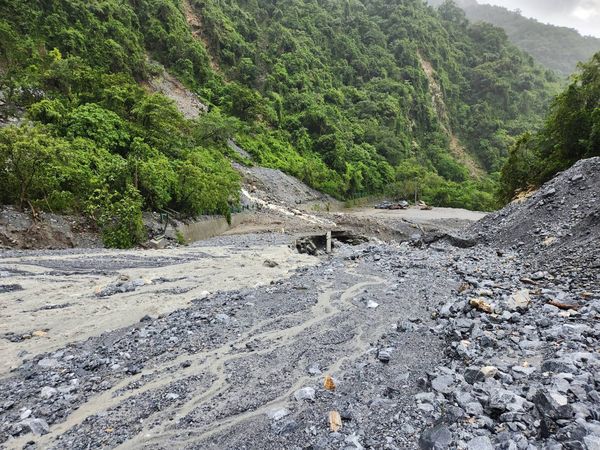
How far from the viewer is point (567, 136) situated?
23.5 meters

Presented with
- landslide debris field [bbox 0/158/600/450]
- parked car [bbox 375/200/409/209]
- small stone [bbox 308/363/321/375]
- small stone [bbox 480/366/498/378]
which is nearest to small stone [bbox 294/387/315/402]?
landslide debris field [bbox 0/158/600/450]

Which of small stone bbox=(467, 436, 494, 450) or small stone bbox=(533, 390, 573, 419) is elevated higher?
small stone bbox=(533, 390, 573, 419)

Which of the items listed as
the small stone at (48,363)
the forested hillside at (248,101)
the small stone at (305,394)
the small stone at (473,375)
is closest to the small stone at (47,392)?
the small stone at (48,363)

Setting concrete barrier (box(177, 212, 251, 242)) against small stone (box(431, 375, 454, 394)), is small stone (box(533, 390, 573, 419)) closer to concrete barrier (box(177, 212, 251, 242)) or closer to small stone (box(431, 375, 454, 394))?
small stone (box(431, 375, 454, 394))

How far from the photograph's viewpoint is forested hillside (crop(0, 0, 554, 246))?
67.7ft

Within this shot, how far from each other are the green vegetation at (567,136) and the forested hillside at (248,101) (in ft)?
78.3

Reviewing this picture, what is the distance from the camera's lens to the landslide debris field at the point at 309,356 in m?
4.09

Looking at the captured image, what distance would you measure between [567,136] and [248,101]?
4540 centimetres

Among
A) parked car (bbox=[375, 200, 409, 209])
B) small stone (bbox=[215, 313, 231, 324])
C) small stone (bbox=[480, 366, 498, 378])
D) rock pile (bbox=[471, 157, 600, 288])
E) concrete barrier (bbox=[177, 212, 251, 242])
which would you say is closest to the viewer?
small stone (bbox=[480, 366, 498, 378])

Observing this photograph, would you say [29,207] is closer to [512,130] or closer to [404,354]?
[404,354]

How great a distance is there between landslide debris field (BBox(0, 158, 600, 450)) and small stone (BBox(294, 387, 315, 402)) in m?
0.02

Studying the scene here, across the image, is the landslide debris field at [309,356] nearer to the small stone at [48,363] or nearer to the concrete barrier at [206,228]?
the small stone at [48,363]

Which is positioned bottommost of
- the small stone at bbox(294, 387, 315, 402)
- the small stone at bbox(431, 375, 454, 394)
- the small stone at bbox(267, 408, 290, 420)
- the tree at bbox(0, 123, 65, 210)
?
the small stone at bbox(267, 408, 290, 420)

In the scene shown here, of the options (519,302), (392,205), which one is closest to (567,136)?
(519,302)
